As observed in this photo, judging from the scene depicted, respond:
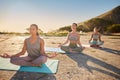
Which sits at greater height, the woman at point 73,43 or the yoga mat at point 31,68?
the woman at point 73,43

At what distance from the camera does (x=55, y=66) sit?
6.62 metres

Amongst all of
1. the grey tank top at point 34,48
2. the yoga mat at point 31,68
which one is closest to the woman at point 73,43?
the yoga mat at point 31,68

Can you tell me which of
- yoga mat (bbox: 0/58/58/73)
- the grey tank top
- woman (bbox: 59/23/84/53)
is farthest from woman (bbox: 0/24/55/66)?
woman (bbox: 59/23/84/53)

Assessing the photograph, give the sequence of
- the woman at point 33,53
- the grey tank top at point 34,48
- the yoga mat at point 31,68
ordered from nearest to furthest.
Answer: the yoga mat at point 31,68
the woman at point 33,53
the grey tank top at point 34,48

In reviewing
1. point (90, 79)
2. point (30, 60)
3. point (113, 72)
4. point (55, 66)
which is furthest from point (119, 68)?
point (30, 60)

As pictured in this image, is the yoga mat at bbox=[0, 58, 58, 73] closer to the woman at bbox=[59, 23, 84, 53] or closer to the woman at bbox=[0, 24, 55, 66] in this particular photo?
the woman at bbox=[0, 24, 55, 66]

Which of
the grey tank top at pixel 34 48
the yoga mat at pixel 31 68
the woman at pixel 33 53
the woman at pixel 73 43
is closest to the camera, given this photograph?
the yoga mat at pixel 31 68

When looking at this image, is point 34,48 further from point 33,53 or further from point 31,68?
point 31,68

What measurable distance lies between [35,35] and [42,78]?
180 cm

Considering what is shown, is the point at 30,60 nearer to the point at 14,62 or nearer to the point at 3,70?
the point at 14,62

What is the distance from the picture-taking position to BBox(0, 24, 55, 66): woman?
630cm

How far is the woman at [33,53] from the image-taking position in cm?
630

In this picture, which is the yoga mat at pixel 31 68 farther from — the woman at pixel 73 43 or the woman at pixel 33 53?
the woman at pixel 73 43

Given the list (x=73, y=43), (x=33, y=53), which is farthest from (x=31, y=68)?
(x=73, y=43)
